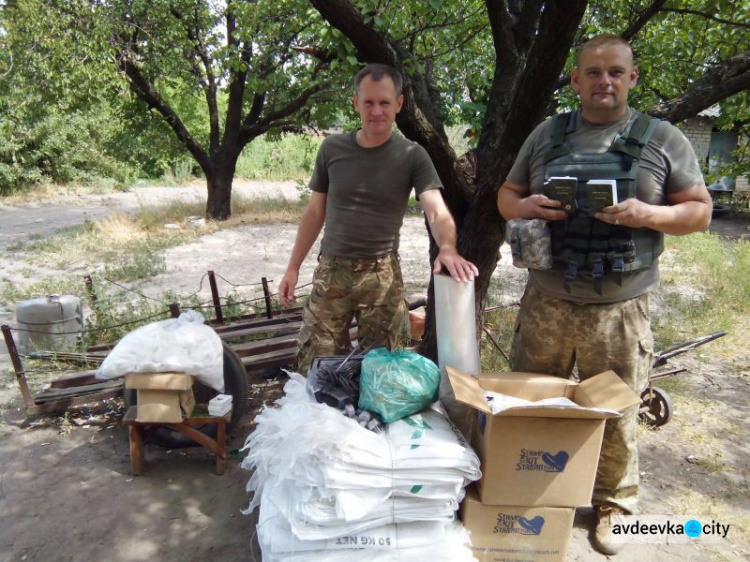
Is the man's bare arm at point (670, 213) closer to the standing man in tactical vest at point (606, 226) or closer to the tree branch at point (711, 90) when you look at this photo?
the standing man in tactical vest at point (606, 226)

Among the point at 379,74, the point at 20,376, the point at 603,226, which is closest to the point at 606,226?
the point at 603,226

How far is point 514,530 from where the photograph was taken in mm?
2199

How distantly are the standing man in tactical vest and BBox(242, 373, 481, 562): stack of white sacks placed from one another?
79 cm

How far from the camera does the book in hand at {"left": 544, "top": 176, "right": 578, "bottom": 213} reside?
2.18m

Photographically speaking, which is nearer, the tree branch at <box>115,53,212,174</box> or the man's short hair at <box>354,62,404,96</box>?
the man's short hair at <box>354,62,404,96</box>

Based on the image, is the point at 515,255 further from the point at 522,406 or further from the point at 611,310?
the point at 522,406

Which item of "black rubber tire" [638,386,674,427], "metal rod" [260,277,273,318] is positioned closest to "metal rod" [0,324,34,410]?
"metal rod" [260,277,273,318]

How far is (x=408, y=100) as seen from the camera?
329 centimetres

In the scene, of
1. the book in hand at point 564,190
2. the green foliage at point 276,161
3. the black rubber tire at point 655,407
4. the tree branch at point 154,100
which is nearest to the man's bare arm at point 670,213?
the book in hand at point 564,190

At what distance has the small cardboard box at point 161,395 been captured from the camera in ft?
9.96

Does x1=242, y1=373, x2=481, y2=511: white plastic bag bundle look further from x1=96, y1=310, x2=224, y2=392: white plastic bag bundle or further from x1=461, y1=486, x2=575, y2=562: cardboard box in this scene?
x1=96, y1=310, x2=224, y2=392: white plastic bag bundle

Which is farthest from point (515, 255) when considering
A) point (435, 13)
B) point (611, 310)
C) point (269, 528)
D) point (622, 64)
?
point (435, 13)

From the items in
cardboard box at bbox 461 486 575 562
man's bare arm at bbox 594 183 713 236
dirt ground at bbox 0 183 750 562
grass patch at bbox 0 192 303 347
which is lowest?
dirt ground at bbox 0 183 750 562

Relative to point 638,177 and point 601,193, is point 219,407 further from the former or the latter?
point 638,177
